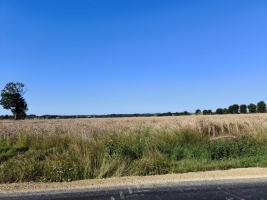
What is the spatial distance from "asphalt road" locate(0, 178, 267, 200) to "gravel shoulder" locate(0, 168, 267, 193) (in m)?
0.33

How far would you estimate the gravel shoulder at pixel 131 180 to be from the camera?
19.1 feet

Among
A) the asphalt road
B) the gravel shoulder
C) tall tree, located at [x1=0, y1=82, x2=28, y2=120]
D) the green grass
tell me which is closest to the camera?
the asphalt road

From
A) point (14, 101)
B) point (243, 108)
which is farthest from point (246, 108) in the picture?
point (14, 101)

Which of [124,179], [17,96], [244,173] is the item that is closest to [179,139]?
[244,173]

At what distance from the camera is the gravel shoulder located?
582 cm

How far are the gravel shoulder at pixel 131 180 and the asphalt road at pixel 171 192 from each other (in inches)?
13.2

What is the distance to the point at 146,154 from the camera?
8672 mm

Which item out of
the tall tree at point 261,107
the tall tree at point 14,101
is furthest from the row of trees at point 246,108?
the tall tree at point 14,101

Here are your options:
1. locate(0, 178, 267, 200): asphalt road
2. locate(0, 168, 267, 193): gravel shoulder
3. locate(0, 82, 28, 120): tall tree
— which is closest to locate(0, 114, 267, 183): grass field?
locate(0, 168, 267, 193): gravel shoulder

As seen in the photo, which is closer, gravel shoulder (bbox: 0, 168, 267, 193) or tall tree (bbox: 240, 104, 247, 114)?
gravel shoulder (bbox: 0, 168, 267, 193)

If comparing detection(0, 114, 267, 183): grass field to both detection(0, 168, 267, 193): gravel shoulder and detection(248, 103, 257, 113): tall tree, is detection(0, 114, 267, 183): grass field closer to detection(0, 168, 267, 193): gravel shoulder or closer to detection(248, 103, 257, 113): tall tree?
detection(0, 168, 267, 193): gravel shoulder

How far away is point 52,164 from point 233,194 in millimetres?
5741

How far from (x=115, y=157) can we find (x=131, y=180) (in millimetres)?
1689

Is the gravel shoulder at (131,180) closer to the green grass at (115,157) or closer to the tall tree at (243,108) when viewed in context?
the green grass at (115,157)
